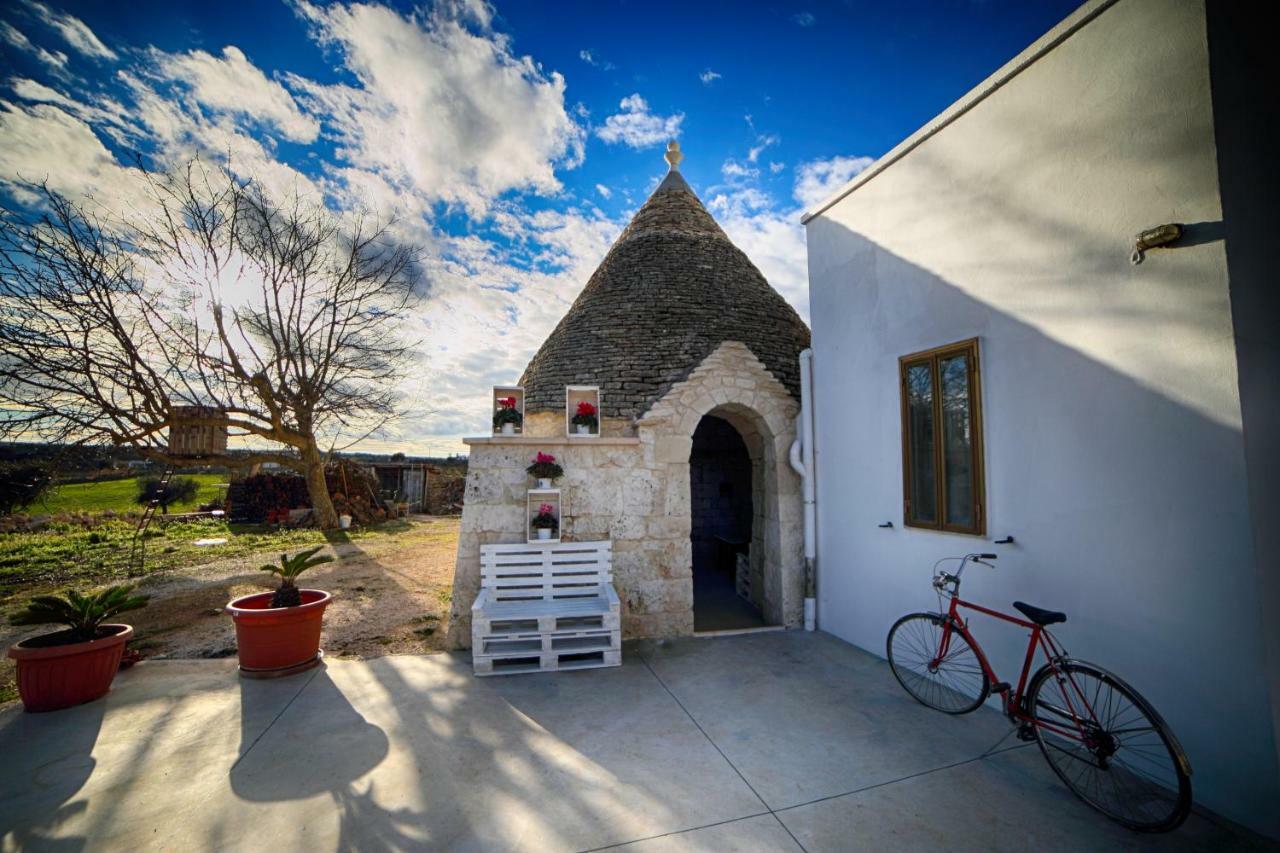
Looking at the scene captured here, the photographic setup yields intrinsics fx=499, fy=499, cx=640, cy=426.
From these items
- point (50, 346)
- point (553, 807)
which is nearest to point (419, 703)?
point (553, 807)

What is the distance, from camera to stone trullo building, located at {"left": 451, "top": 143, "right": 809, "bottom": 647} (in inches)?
221

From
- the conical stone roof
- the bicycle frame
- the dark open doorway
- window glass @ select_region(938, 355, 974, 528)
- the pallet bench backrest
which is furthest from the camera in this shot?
the dark open doorway

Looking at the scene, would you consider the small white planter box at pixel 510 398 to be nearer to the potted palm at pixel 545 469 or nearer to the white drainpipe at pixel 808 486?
the potted palm at pixel 545 469

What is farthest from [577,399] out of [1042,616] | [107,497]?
[107,497]

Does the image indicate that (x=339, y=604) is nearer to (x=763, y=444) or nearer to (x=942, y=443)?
(x=763, y=444)

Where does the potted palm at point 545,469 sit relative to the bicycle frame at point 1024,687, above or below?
above

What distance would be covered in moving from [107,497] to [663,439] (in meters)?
24.6

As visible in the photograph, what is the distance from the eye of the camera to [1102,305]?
10.6ft

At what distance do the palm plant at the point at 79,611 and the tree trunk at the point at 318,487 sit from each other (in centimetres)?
1065

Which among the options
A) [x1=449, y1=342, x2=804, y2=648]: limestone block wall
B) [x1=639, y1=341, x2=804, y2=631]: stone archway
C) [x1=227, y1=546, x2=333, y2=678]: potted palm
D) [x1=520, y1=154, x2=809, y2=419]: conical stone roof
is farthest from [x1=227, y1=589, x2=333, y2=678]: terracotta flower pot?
[x1=520, y1=154, x2=809, y2=419]: conical stone roof

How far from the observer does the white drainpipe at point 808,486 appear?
5906 millimetres

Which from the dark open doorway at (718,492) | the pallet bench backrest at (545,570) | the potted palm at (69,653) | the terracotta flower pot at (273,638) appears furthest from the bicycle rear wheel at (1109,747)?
the potted palm at (69,653)

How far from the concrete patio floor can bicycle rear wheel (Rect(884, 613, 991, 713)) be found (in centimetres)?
17

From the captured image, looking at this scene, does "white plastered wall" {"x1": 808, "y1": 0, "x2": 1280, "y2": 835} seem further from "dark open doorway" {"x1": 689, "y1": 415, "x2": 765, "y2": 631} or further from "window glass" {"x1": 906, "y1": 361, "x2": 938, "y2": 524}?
"dark open doorway" {"x1": 689, "y1": 415, "x2": 765, "y2": 631}
